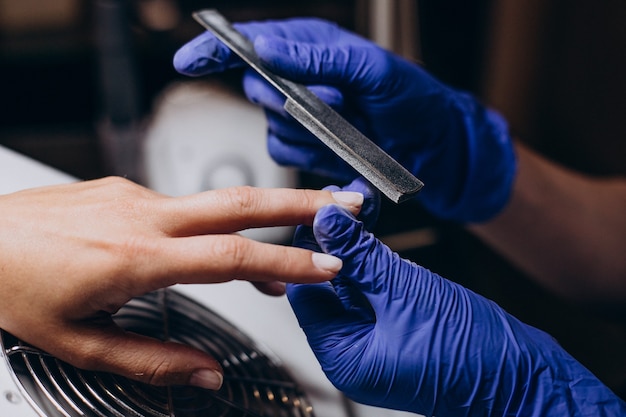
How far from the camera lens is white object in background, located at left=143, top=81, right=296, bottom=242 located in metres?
1.49

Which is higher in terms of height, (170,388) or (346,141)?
(346,141)

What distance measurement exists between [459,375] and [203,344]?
33 cm

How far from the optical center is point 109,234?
25.5 inches

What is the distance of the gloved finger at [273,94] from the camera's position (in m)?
0.95

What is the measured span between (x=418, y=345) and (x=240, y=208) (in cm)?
25

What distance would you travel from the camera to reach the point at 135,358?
2.19 ft

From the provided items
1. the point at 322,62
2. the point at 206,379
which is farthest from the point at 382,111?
the point at 206,379

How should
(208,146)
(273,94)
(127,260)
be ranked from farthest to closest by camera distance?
1. (208,146)
2. (273,94)
3. (127,260)

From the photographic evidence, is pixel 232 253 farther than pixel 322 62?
No

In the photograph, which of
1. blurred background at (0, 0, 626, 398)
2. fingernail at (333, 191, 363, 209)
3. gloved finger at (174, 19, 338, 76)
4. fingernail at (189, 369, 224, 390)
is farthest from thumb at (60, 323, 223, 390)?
blurred background at (0, 0, 626, 398)

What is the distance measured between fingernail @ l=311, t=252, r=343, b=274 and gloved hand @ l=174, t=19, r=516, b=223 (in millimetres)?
340

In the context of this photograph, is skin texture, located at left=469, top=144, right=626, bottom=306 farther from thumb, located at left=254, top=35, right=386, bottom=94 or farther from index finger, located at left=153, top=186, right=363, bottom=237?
index finger, located at left=153, top=186, right=363, bottom=237

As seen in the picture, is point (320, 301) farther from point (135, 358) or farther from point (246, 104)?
point (246, 104)

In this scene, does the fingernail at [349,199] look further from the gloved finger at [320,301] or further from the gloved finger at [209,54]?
the gloved finger at [209,54]
